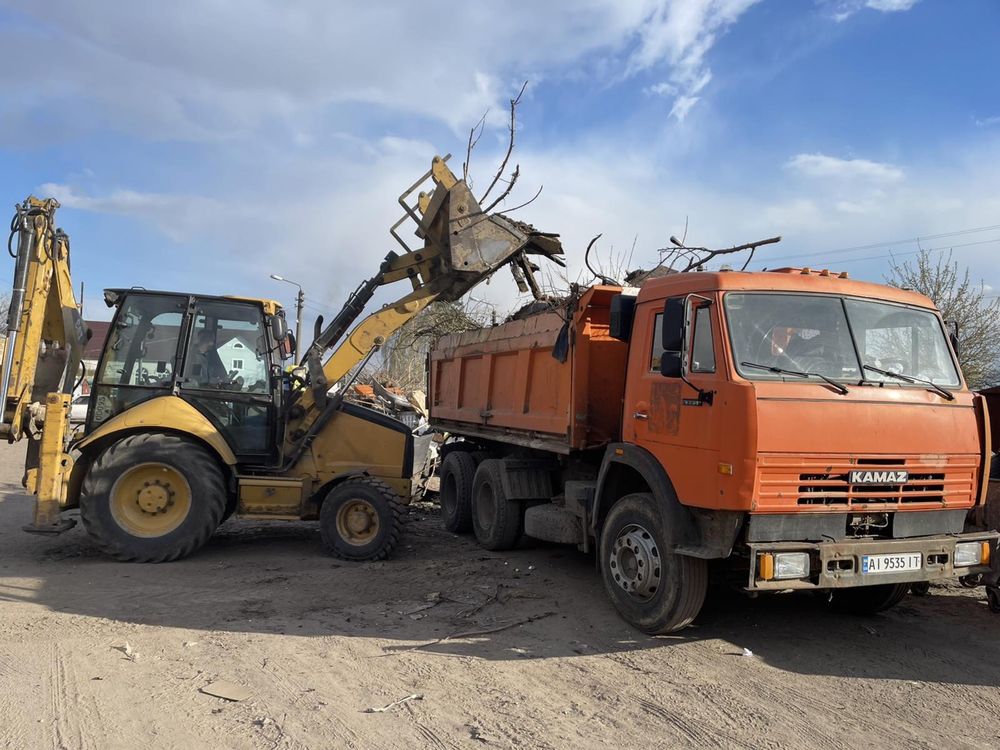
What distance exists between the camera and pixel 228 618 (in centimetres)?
559

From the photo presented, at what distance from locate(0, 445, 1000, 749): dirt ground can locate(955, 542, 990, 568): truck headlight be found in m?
0.62

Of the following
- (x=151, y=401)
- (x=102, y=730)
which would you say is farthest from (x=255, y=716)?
(x=151, y=401)

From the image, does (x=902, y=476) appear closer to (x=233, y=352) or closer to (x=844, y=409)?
(x=844, y=409)

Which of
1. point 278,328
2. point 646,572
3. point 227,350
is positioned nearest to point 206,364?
point 227,350

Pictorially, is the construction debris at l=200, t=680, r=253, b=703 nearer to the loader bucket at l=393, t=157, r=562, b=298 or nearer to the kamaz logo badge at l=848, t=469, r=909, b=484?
the kamaz logo badge at l=848, t=469, r=909, b=484

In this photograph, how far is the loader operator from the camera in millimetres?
7758

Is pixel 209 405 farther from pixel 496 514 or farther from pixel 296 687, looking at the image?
pixel 296 687

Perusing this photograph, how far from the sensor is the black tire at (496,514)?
27.0 ft

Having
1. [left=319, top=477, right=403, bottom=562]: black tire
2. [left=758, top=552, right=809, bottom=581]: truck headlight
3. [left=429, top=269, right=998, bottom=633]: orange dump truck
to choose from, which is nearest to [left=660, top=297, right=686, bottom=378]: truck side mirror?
[left=429, top=269, right=998, bottom=633]: orange dump truck

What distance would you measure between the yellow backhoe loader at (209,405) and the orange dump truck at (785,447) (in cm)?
261

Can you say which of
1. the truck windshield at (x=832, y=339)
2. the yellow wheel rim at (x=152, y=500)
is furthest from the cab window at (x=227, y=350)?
the truck windshield at (x=832, y=339)

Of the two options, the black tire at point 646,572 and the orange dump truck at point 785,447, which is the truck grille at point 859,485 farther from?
the black tire at point 646,572

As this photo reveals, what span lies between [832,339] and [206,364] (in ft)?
19.6

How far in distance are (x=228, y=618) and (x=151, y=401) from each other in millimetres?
2879
